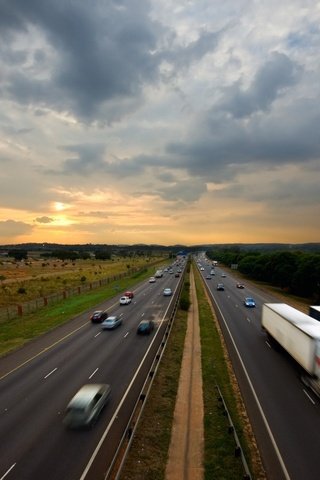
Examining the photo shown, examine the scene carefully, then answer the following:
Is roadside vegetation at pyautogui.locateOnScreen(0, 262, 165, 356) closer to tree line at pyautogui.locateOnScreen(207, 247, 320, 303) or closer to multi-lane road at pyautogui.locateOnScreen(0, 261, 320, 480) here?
multi-lane road at pyautogui.locateOnScreen(0, 261, 320, 480)

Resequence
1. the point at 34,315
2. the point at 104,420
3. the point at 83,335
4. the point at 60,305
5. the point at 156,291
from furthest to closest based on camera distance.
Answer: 1. the point at 156,291
2. the point at 60,305
3. the point at 34,315
4. the point at 83,335
5. the point at 104,420

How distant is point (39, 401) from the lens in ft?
73.5

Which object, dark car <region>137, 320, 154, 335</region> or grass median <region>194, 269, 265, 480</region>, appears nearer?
grass median <region>194, 269, 265, 480</region>

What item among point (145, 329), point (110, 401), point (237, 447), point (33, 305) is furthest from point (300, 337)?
point (33, 305)

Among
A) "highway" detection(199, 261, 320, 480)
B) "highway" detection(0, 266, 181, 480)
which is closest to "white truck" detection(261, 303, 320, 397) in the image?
"highway" detection(199, 261, 320, 480)

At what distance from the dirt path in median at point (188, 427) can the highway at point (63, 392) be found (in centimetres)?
268

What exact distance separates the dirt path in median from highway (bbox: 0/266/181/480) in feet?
8.78

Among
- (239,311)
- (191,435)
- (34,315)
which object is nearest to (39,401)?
Result: (191,435)

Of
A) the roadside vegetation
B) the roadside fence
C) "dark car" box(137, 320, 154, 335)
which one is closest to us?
the roadside vegetation

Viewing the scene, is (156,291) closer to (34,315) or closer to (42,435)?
(34,315)

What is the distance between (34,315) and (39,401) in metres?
32.2

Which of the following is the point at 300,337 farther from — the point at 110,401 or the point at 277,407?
the point at 110,401

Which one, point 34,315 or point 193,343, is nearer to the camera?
point 193,343

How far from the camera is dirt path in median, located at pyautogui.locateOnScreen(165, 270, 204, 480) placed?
50.5 ft
